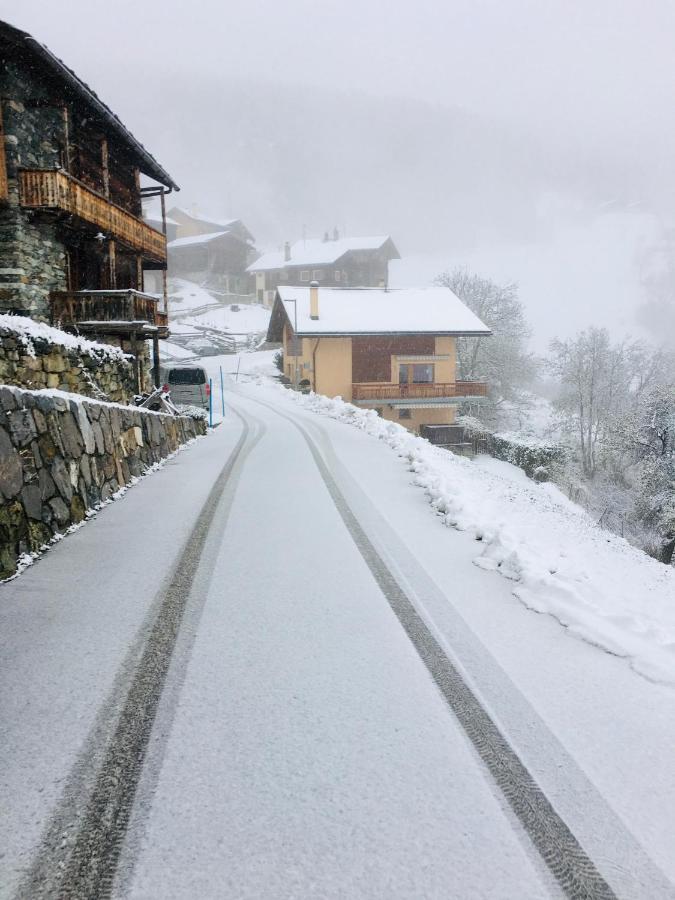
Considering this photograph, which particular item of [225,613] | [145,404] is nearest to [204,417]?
[145,404]

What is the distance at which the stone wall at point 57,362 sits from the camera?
7.70 metres

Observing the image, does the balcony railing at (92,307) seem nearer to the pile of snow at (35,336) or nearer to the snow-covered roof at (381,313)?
the pile of snow at (35,336)

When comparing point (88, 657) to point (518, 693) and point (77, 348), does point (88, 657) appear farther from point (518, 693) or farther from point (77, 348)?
point (77, 348)

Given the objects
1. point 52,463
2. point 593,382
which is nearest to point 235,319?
point 593,382

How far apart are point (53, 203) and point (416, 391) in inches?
860

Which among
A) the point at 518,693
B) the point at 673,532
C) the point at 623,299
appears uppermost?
the point at 623,299

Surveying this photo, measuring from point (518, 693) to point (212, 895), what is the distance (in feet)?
6.46

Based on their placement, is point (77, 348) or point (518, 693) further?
point (77, 348)

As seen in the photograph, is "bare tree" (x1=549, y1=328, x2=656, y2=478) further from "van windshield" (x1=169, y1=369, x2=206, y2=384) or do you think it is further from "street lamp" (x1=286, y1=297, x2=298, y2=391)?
"van windshield" (x1=169, y1=369, x2=206, y2=384)

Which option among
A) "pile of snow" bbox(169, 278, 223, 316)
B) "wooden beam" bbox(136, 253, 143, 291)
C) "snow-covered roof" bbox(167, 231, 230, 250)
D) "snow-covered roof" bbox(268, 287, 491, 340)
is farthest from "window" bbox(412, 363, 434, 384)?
"snow-covered roof" bbox(167, 231, 230, 250)

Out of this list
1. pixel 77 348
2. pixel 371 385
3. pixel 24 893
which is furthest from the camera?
pixel 371 385

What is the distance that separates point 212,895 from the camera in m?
Result: 1.88

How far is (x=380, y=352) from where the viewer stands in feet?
112

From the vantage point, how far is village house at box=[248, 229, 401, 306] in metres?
71.7
